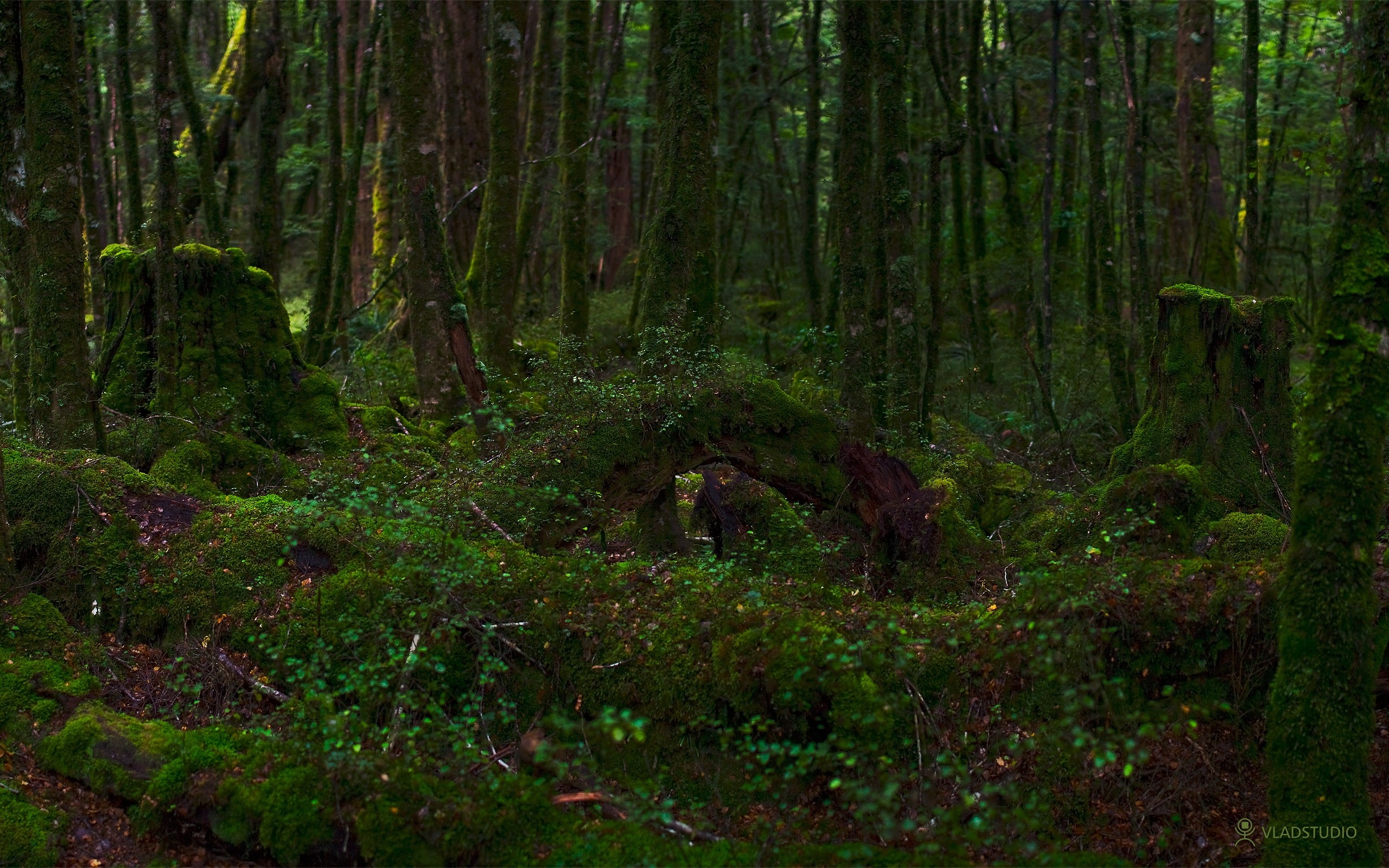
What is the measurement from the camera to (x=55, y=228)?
7473 mm

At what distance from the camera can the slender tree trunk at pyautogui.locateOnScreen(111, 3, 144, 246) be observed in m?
13.9

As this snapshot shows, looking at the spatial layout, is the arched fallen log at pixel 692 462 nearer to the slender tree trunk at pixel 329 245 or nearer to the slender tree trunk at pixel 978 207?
the slender tree trunk at pixel 978 207

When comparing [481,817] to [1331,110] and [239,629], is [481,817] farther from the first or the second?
[1331,110]

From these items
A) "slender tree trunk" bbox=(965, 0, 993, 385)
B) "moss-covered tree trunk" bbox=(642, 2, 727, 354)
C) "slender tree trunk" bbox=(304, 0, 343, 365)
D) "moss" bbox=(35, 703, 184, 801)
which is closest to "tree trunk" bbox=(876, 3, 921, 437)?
"moss-covered tree trunk" bbox=(642, 2, 727, 354)

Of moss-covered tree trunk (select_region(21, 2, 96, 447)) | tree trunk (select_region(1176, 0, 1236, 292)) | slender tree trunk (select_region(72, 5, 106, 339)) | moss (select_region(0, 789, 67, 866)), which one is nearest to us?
moss (select_region(0, 789, 67, 866))

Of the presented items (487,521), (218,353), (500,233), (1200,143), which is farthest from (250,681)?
(1200,143)

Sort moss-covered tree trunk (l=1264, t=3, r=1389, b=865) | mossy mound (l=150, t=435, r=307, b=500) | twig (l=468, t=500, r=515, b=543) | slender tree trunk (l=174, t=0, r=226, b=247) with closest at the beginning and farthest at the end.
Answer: moss-covered tree trunk (l=1264, t=3, r=1389, b=865), twig (l=468, t=500, r=515, b=543), mossy mound (l=150, t=435, r=307, b=500), slender tree trunk (l=174, t=0, r=226, b=247)

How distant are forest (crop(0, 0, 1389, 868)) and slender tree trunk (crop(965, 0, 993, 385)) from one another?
0.55ft

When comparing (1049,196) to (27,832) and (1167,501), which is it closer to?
(1167,501)

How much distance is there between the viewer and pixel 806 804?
5020mm

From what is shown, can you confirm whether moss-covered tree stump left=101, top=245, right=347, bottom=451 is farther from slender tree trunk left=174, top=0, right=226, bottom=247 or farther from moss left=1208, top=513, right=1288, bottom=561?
moss left=1208, top=513, right=1288, bottom=561

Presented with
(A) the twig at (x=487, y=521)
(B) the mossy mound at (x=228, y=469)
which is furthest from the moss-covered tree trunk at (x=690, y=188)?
(B) the mossy mound at (x=228, y=469)

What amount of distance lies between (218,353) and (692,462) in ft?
17.4

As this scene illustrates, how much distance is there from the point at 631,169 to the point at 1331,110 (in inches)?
661
